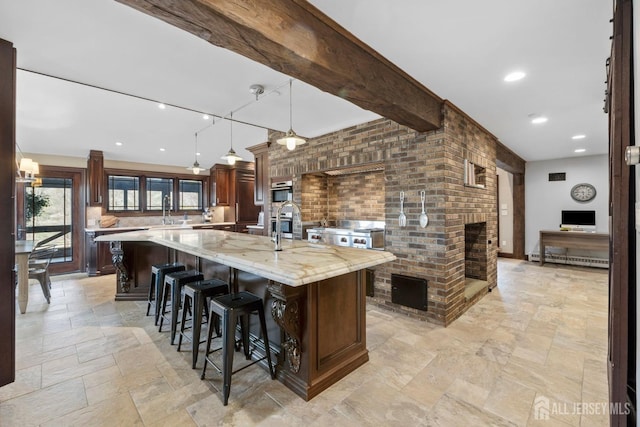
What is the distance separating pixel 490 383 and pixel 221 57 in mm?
3261

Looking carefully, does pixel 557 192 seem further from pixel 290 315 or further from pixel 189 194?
pixel 189 194

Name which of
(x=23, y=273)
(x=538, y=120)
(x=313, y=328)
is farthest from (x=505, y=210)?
(x=23, y=273)

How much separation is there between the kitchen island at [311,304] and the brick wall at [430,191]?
123cm

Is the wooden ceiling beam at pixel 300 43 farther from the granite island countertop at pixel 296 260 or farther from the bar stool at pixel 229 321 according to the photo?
the bar stool at pixel 229 321

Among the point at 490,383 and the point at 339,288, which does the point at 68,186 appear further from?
the point at 490,383

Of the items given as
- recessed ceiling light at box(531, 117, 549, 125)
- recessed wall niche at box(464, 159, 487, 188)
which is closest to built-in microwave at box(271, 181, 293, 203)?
recessed wall niche at box(464, 159, 487, 188)

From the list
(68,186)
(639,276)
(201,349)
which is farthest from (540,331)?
(68,186)

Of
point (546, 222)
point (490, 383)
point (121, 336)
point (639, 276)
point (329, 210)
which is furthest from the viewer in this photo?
point (546, 222)

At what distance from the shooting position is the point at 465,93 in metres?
2.87

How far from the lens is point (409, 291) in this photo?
3340 mm

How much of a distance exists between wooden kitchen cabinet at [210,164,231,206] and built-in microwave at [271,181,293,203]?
240 centimetres

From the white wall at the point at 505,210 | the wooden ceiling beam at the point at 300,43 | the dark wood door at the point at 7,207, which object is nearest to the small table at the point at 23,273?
the dark wood door at the point at 7,207

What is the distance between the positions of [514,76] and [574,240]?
17.1ft

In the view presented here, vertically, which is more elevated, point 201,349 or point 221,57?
point 221,57
